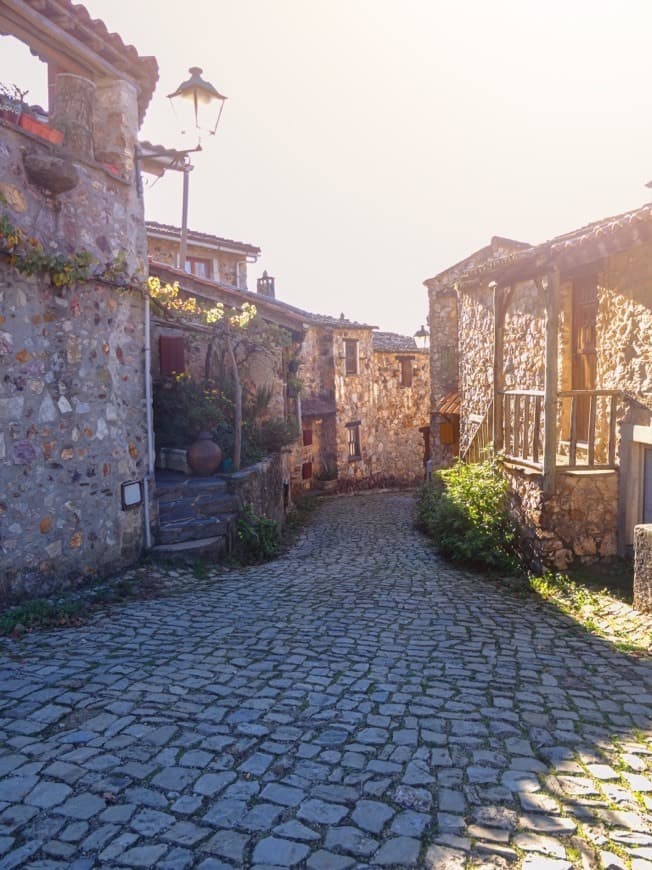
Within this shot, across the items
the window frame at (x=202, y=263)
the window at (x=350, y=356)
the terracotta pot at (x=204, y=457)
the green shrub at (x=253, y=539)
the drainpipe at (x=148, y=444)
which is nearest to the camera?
the drainpipe at (x=148, y=444)

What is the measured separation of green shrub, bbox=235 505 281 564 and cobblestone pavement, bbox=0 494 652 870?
8.56 ft

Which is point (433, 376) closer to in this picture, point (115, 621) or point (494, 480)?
point (494, 480)

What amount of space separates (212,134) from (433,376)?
34.2 ft

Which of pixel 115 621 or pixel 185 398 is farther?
pixel 185 398

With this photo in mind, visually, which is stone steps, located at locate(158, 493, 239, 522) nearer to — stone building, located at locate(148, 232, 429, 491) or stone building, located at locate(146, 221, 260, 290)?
stone building, located at locate(148, 232, 429, 491)

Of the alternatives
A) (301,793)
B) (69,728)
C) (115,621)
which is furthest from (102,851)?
(115,621)

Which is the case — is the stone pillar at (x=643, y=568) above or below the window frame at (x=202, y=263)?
below

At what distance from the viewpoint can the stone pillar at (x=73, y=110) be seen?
635 cm

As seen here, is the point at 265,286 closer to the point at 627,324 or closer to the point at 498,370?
the point at 498,370

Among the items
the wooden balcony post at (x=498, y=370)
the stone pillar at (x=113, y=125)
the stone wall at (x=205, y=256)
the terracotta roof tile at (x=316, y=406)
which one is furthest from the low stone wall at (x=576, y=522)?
the stone wall at (x=205, y=256)

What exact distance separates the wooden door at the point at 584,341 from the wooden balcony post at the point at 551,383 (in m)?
0.93

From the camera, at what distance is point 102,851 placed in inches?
103

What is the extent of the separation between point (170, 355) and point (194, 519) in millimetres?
3790

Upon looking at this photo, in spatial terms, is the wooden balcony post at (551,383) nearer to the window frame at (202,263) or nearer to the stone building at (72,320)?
the stone building at (72,320)
